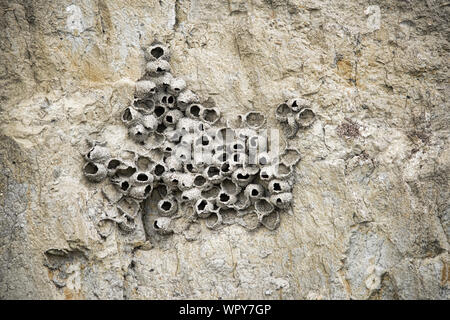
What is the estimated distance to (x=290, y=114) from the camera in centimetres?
559

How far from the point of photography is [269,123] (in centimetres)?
571

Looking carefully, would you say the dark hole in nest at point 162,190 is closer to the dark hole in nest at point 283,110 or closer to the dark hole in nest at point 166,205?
the dark hole in nest at point 166,205

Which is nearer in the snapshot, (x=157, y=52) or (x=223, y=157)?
(x=223, y=157)

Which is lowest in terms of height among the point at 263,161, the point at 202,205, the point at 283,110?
the point at 202,205

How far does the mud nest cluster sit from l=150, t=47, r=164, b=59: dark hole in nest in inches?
1.0

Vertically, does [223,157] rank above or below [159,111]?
below

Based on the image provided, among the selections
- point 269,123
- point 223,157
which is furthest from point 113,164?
point 269,123

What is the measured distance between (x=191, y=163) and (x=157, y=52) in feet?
4.05

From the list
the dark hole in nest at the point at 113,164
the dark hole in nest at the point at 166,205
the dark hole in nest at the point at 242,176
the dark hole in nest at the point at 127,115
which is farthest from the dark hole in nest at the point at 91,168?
the dark hole in nest at the point at 242,176

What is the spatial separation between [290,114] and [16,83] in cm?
275

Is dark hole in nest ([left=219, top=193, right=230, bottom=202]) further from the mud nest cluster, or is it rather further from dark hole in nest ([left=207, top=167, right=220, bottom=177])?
dark hole in nest ([left=207, top=167, right=220, bottom=177])

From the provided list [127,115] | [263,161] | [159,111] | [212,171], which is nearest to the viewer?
[263,161]

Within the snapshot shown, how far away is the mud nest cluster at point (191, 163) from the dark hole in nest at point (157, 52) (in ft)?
0.08

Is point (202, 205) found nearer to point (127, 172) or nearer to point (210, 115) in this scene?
point (127, 172)
